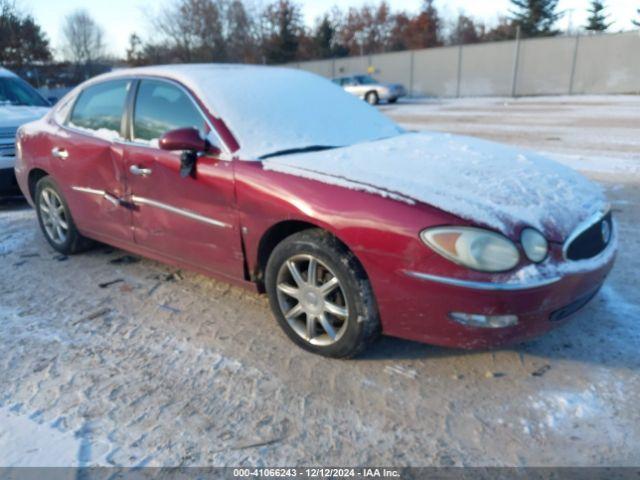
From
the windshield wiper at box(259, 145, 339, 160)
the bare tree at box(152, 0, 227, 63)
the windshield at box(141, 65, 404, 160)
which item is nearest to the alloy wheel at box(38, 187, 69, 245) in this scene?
the windshield at box(141, 65, 404, 160)

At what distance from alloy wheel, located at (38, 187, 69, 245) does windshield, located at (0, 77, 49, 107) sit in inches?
150

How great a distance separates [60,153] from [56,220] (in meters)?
0.65

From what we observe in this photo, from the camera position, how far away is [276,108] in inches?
144

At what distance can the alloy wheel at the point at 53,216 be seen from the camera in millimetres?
4645

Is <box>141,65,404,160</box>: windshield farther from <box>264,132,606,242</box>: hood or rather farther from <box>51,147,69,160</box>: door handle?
<box>51,147,69,160</box>: door handle

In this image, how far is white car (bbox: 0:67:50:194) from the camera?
6496 mm

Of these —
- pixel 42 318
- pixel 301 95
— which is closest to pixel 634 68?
pixel 301 95

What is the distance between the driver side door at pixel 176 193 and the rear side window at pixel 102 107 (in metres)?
0.21

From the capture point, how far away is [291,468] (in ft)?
7.09

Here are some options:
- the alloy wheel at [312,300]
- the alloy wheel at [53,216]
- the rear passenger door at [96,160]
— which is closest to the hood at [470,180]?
the alloy wheel at [312,300]

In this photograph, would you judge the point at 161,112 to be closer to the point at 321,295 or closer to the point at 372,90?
the point at 321,295

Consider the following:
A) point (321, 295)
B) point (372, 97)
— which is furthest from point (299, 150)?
point (372, 97)

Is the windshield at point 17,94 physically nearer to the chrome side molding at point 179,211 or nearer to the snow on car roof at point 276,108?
the snow on car roof at point 276,108

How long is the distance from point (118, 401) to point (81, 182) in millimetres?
2289
